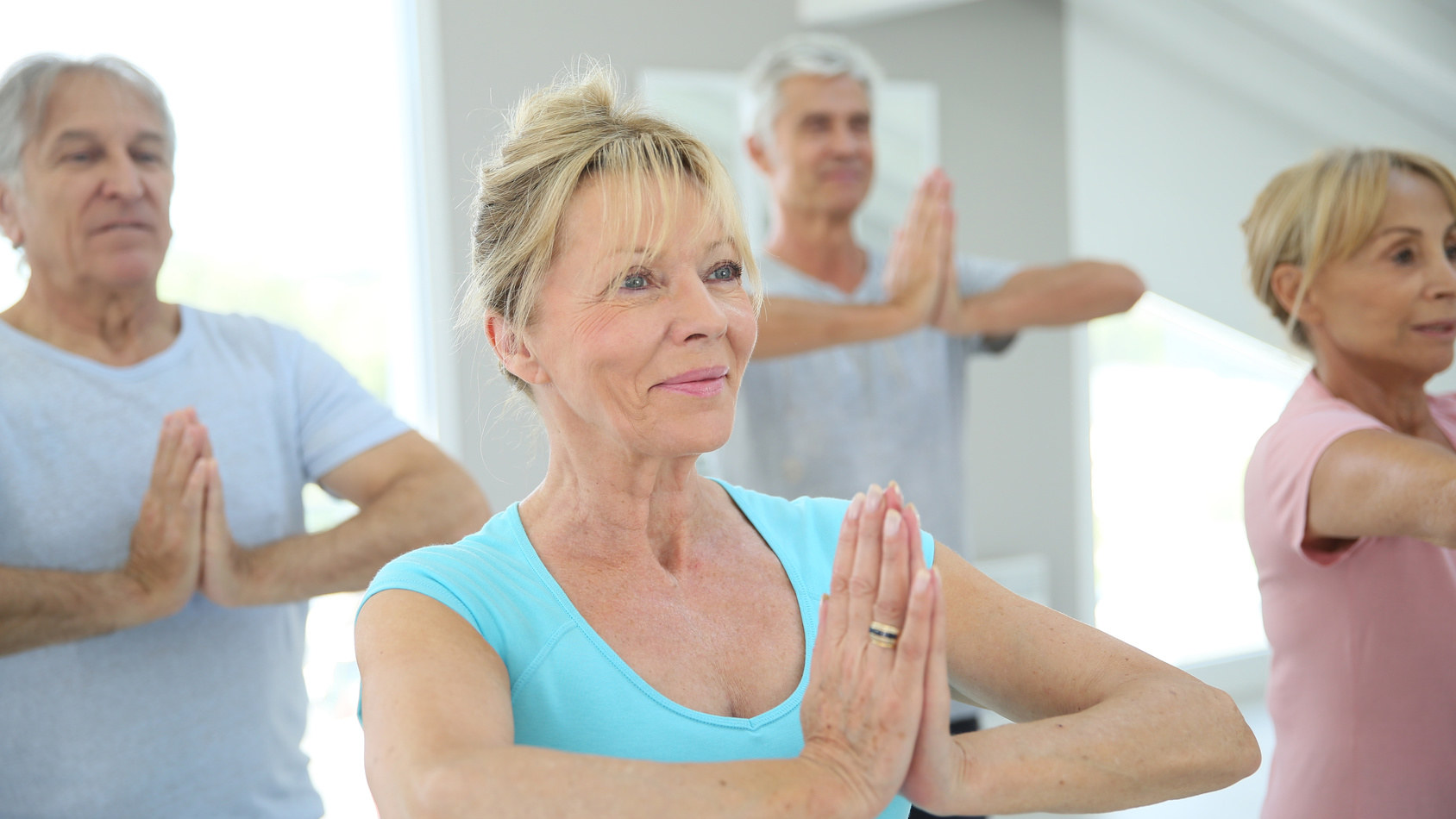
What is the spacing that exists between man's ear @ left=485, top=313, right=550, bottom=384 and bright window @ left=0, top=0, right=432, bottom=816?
6.78 ft

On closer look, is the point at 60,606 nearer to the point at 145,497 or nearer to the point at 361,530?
the point at 145,497

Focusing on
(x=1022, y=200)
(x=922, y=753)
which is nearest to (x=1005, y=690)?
(x=922, y=753)

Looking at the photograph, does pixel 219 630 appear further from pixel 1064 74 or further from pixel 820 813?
pixel 1064 74

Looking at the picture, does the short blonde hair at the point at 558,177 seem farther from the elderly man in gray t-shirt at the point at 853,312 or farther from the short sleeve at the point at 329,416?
the elderly man in gray t-shirt at the point at 853,312

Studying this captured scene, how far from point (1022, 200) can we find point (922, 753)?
352cm

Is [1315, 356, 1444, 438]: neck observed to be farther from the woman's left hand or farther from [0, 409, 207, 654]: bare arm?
[0, 409, 207, 654]: bare arm

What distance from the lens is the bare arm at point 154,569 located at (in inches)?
60.6

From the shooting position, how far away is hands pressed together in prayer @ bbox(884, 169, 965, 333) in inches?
93.5

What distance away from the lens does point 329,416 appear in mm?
1844

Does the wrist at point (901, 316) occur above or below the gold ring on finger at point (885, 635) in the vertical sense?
above

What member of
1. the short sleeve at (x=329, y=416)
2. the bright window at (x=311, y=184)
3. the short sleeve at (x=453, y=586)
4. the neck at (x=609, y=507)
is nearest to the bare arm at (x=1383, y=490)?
the neck at (x=609, y=507)

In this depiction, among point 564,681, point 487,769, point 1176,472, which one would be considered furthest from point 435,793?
point 1176,472

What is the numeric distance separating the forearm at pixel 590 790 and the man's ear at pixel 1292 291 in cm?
122

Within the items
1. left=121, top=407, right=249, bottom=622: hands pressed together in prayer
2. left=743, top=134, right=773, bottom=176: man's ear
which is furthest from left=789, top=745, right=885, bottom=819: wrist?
left=743, top=134, right=773, bottom=176: man's ear
